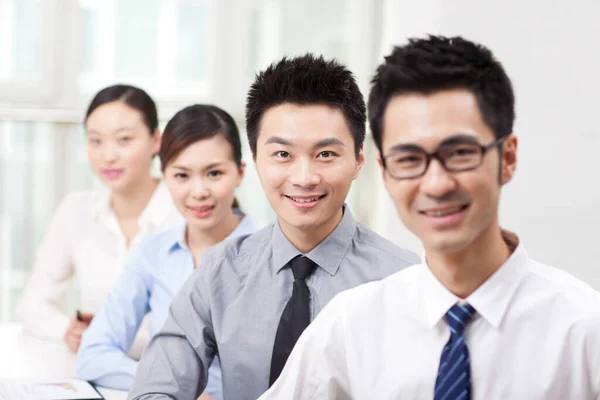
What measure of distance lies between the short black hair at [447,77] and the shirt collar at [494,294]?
202mm

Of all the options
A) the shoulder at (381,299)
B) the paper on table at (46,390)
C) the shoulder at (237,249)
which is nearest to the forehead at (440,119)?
the shoulder at (381,299)

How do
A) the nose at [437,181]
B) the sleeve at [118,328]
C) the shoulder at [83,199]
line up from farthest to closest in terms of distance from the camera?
the shoulder at [83,199] → the sleeve at [118,328] → the nose at [437,181]

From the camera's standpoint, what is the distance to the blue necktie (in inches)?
48.0

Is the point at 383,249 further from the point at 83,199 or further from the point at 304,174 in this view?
the point at 83,199

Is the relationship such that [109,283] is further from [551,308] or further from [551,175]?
[551,308]

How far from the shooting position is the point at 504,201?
266cm

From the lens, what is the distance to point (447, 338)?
1266mm

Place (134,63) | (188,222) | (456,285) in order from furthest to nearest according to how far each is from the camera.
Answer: (134,63) < (188,222) < (456,285)

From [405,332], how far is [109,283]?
1921 millimetres

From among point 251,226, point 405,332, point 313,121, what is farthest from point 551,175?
point 405,332

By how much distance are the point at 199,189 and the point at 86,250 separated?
98cm

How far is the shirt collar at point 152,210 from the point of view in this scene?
9.82 feet

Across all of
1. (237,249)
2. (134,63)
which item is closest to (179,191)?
(237,249)

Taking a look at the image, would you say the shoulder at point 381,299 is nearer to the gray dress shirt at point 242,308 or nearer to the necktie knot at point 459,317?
the necktie knot at point 459,317
